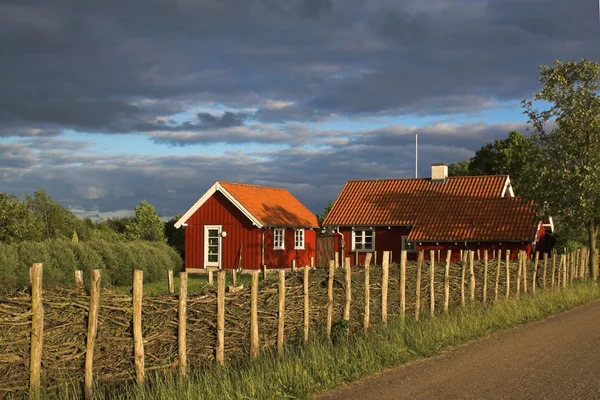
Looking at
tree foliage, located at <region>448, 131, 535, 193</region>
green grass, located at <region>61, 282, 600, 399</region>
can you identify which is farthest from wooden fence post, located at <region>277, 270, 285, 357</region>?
tree foliage, located at <region>448, 131, 535, 193</region>

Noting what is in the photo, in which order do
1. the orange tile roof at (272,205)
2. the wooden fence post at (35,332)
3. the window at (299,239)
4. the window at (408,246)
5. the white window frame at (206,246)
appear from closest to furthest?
the wooden fence post at (35,332) → the window at (408,246) → the white window frame at (206,246) → the orange tile roof at (272,205) → the window at (299,239)

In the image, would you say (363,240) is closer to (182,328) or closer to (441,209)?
(441,209)

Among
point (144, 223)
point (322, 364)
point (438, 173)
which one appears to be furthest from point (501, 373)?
point (144, 223)

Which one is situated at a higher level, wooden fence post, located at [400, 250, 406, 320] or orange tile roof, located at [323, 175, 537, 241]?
orange tile roof, located at [323, 175, 537, 241]

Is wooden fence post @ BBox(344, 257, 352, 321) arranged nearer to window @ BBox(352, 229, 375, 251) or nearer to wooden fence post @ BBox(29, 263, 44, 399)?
wooden fence post @ BBox(29, 263, 44, 399)

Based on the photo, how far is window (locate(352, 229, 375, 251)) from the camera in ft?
125

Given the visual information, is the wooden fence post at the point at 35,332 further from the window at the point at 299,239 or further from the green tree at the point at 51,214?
the green tree at the point at 51,214

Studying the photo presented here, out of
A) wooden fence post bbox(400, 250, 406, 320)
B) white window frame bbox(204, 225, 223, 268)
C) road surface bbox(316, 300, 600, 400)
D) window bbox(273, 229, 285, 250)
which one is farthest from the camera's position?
window bbox(273, 229, 285, 250)

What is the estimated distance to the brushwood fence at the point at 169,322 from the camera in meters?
8.05

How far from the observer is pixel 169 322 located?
9.58 metres

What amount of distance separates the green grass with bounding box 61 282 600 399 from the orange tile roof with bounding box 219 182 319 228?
22668mm

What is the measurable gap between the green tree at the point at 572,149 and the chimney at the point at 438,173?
11.2 metres

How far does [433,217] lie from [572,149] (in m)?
9.85

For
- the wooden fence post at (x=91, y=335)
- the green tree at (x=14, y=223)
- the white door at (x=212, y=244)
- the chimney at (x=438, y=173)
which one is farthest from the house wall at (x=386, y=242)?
the wooden fence post at (x=91, y=335)
